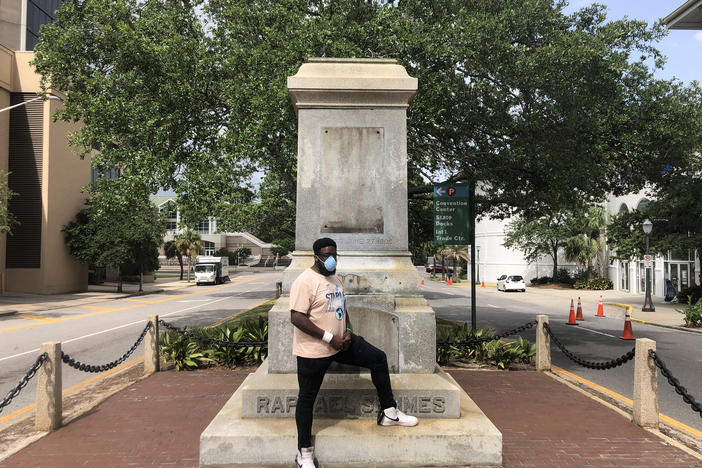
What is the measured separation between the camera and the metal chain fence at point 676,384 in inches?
216

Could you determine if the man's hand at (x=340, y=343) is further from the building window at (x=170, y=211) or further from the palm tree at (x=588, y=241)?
the palm tree at (x=588, y=241)

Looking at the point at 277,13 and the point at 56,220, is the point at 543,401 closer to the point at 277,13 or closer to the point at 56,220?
the point at 277,13

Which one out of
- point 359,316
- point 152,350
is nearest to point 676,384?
point 359,316

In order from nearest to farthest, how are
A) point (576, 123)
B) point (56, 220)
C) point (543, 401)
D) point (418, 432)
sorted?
point (418, 432) < point (543, 401) < point (576, 123) < point (56, 220)

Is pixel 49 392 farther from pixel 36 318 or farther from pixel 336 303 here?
pixel 36 318

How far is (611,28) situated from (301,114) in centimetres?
841

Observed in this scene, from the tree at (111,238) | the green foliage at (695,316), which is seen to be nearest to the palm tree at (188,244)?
the tree at (111,238)

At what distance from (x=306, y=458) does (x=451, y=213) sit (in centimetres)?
825

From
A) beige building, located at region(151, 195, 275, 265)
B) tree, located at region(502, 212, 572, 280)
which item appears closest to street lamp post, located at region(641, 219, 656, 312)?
tree, located at region(502, 212, 572, 280)

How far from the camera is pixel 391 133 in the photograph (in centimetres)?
598

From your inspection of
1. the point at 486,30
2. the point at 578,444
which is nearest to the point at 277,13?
the point at 486,30

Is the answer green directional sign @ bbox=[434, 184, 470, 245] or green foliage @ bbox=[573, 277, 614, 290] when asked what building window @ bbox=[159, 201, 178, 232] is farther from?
green foliage @ bbox=[573, 277, 614, 290]

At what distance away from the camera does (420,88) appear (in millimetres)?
10562

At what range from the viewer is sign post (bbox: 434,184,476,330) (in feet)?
38.0
